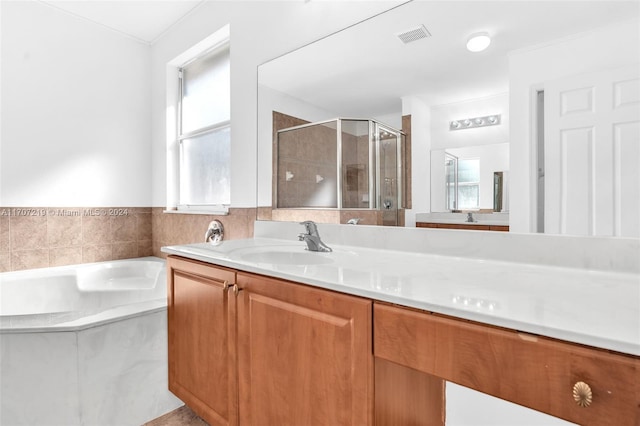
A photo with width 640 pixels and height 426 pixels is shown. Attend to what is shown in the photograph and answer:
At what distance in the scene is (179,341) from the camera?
147 centimetres

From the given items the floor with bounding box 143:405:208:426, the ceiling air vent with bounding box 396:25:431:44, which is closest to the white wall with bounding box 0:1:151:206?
the floor with bounding box 143:405:208:426

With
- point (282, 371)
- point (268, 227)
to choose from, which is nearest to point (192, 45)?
point (268, 227)

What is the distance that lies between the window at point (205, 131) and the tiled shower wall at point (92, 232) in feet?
0.73

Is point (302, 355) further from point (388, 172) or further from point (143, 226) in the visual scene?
point (143, 226)

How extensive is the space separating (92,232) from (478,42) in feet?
9.35

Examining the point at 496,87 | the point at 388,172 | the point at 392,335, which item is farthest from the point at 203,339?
the point at 496,87

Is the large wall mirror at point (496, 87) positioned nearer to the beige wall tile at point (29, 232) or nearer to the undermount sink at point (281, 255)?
the undermount sink at point (281, 255)

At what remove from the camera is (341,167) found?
1620 mm

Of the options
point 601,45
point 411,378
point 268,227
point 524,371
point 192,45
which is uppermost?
point 192,45

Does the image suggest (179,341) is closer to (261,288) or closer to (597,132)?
(261,288)

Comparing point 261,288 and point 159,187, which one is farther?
point 159,187

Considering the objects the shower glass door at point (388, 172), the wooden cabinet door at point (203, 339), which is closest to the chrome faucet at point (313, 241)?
the shower glass door at point (388, 172)

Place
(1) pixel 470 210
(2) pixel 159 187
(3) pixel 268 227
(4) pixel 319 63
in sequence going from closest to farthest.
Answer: (1) pixel 470 210
(4) pixel 319 63
(3) pixel 268 227
(2) pixel 159 187

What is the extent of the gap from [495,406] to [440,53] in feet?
4.25
